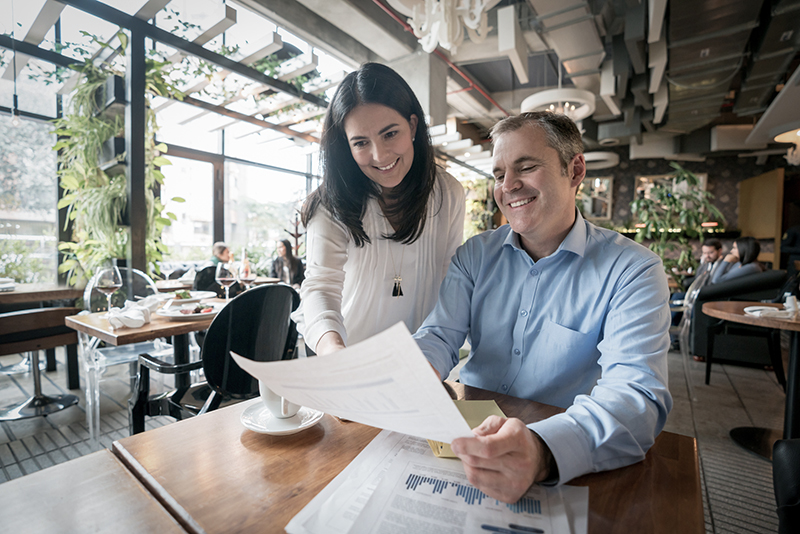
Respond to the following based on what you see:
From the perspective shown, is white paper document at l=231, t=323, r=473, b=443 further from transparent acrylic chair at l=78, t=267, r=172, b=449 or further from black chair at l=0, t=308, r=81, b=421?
black chair at l=0, t=308, r=81, b=421

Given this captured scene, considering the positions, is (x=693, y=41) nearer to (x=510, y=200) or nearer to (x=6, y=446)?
(x=510, y=200)

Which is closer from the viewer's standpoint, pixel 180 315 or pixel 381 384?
pixel 381 384

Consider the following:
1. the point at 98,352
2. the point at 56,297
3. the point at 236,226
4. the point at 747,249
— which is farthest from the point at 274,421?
the point at 236,226

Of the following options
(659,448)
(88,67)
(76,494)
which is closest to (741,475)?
(659,448)

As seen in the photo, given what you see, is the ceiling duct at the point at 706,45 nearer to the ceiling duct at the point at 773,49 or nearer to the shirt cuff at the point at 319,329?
the ceiling duct at the point at 773,49

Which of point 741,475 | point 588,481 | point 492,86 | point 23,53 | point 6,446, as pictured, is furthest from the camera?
point 492,86

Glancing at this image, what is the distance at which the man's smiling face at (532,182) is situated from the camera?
112 cm

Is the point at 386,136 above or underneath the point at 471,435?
above

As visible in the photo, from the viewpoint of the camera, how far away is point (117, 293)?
288cm

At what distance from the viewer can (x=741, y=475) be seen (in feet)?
7.82

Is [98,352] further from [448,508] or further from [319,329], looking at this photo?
[448,508]

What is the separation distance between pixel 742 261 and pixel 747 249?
17 cm

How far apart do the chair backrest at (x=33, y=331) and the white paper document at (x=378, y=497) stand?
345 centimetres

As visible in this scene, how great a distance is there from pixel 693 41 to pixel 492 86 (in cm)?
340
